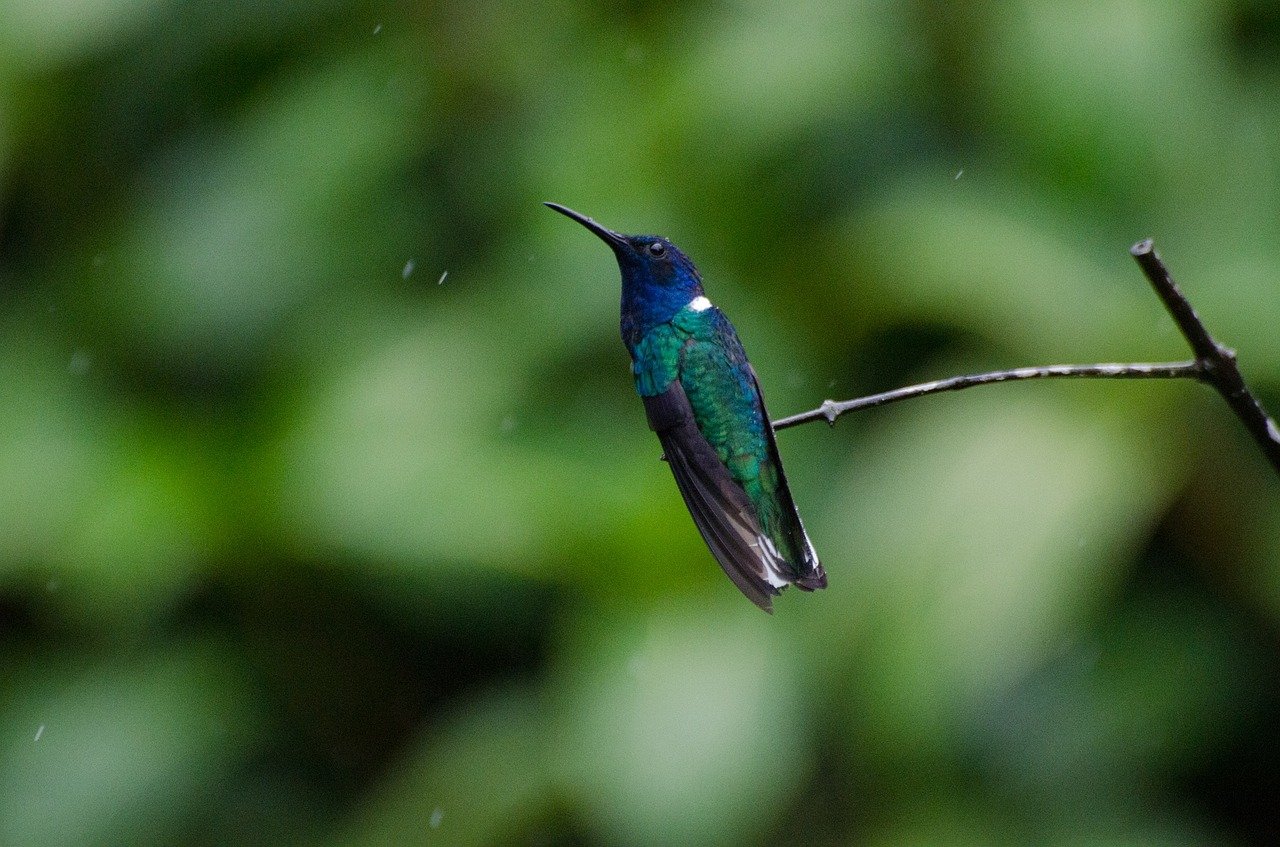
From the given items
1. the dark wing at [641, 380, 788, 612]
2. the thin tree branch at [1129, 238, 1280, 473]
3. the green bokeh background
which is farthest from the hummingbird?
the green bokeh background

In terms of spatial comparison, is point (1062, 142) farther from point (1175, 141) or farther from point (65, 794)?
point (65, 794)

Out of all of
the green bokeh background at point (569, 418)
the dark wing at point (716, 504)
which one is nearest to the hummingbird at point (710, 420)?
the dark wing at point (716, 504)

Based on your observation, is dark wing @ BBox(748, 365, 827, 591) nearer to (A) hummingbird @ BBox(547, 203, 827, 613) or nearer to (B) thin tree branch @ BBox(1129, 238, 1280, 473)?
(A) hummingbird @ BBox(547, 203, 827, 613)

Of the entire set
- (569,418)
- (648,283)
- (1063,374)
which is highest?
(1063,374)

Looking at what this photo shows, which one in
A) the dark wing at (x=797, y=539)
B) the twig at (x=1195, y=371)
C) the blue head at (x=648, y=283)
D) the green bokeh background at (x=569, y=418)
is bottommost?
the green bokeh background at (x=569, y=418)

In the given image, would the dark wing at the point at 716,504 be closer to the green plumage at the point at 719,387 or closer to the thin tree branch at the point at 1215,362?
the green plumage at the point at 719,387

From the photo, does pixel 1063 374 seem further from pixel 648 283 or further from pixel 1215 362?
pixel 648 283

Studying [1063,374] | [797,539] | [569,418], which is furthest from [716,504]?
[569,418]
